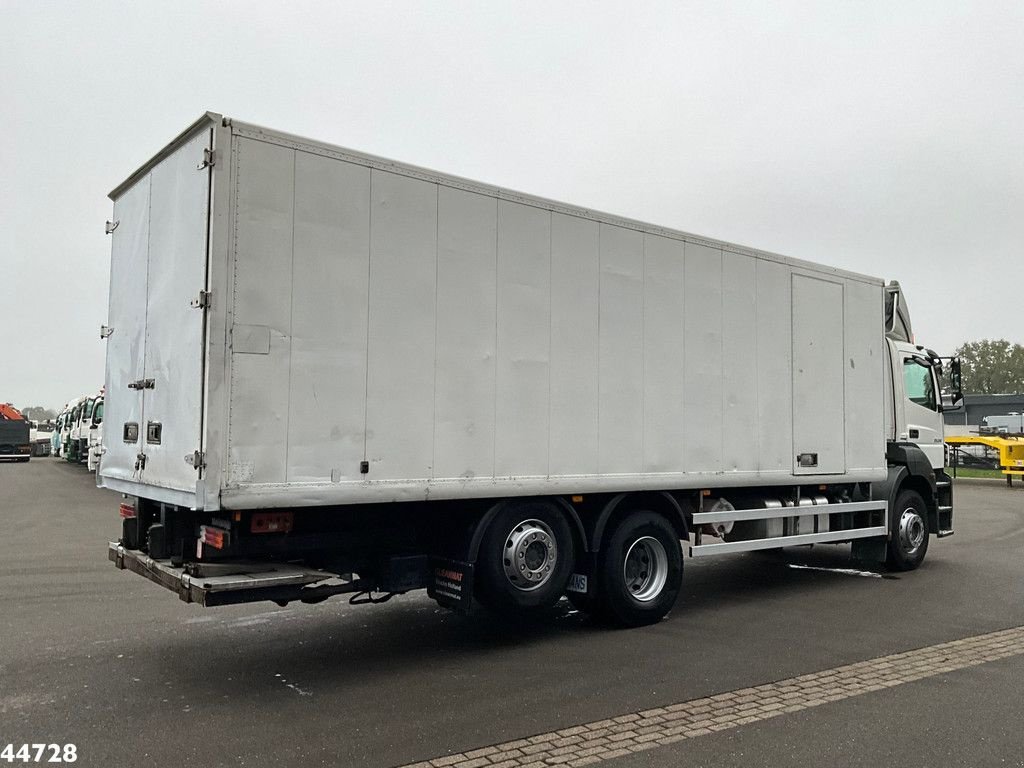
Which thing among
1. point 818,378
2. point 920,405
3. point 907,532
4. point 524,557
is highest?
point 818,378

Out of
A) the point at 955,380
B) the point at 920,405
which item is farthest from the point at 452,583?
the point at 955,380

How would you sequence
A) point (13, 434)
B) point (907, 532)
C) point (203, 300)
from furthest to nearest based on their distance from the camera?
point (13, 434) < point (907, 532) < point (203, 300)

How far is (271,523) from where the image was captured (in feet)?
19.1

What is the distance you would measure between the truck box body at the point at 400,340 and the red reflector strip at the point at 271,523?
1.00 feet

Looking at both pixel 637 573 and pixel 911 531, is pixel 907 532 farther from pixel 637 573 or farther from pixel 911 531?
pixel 637 573

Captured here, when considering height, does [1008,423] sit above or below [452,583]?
above

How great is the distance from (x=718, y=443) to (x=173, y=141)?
18.0 ft

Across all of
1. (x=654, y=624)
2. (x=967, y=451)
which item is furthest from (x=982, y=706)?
(x=967, y=451)

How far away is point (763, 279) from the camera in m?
8.86

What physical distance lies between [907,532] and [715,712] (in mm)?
6687

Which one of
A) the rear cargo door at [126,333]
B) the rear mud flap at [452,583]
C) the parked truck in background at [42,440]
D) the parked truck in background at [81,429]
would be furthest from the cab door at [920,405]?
the parked truck in background at [42,440]

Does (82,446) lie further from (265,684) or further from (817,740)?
(817,740)

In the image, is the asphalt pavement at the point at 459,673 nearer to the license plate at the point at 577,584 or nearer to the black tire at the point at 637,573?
the black tire at the point at 637,573

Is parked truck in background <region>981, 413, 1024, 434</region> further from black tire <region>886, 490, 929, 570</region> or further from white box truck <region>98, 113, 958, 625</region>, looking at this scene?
white box truck <region>98, 113, 958, 625</region>
